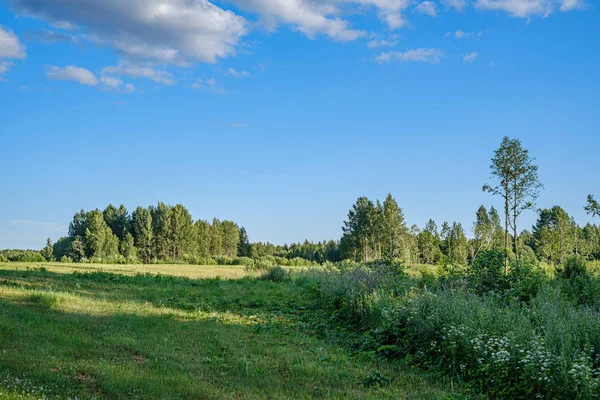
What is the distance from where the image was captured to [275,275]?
87.7 feet

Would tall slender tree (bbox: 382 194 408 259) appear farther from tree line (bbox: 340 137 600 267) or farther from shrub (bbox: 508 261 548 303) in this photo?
shrub (bbox: 508 261 548 303)

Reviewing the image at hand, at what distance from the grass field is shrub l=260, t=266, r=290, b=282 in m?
11.0

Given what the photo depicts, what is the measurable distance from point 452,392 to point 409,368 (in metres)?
1.54

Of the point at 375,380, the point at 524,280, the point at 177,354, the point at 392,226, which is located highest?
the point at 392,226

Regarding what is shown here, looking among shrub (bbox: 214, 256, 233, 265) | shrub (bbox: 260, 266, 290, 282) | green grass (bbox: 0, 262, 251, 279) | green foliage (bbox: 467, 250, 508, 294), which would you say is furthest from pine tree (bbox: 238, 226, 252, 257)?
green foliage (bbox: 467, 250, 508, 294)

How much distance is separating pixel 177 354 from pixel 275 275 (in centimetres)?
1814

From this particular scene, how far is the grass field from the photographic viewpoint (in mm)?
6594

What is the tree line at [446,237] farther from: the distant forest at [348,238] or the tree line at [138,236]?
the tree line at [138,236]

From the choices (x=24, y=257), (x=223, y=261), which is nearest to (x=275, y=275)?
(x=24, y=257)

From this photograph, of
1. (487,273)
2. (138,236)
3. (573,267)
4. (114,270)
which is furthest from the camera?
(138,236)

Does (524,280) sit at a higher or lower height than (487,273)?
lower

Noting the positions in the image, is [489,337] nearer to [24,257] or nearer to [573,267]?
[573,267]

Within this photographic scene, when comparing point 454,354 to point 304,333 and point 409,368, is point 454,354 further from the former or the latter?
point 304,333

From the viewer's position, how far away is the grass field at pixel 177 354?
6.59 metres
